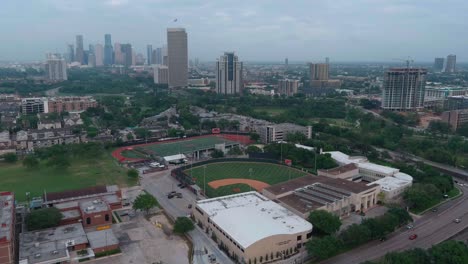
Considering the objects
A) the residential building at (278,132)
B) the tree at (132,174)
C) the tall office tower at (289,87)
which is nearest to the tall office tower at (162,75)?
the tall office tower at (289,87)

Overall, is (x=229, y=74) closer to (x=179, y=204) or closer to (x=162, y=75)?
(x=162, y=75)

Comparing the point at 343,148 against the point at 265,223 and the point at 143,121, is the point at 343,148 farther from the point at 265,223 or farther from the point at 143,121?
the point at 143,121

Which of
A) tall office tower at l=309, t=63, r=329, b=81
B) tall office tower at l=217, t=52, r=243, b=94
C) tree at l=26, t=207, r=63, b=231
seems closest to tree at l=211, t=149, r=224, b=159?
tree at l=26, t=207, r=63, b=231

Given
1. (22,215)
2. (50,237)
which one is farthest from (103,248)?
(22,215)

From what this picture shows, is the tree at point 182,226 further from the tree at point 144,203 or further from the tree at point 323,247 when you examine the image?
the tree at point 323,247

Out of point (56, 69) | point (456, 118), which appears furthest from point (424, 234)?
point (56, 69)

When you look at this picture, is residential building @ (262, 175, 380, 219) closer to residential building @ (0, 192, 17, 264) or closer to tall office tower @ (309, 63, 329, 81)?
residential building @ (0, 192, 17, 264)
